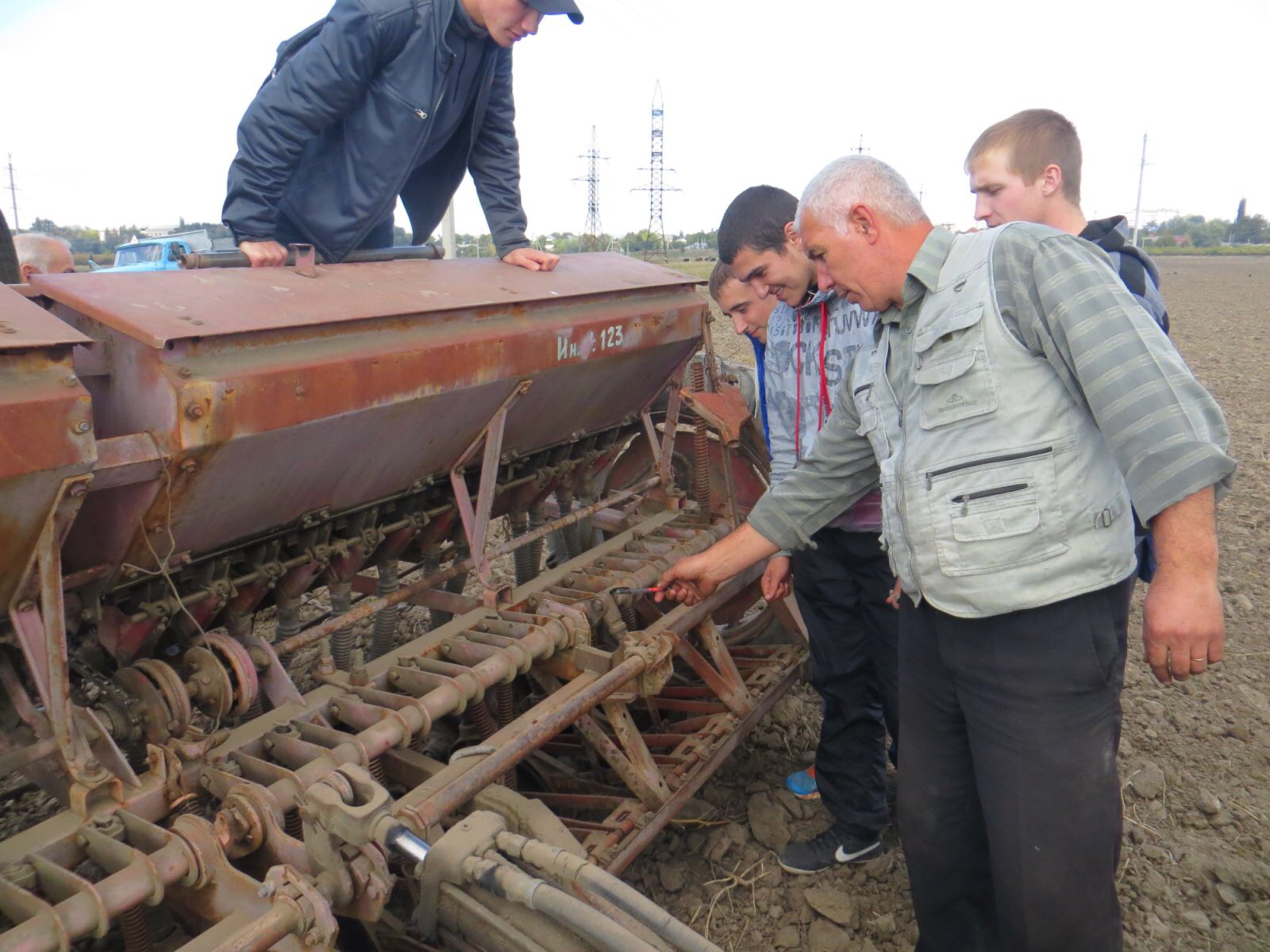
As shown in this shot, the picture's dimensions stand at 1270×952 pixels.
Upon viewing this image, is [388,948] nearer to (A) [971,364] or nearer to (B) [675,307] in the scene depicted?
(A) [971,364]

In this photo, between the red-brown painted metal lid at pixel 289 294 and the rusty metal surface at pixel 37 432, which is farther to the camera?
the red-brown painted metal lid at pixel 289 294

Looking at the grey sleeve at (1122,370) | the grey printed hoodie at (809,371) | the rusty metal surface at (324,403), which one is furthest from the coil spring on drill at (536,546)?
the grey sleeve at (1122,370)

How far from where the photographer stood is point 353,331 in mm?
2203

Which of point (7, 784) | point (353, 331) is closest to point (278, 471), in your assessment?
point (353, 331)

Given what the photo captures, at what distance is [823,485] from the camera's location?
2354mm

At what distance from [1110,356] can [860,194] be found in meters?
0.57

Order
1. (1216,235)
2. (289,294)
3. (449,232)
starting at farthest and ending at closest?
(1216,235), (449,232), (289,294)

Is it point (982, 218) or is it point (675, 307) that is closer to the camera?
point (982, 218)

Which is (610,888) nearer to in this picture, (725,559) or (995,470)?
(995,470)

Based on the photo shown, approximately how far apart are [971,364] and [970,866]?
1.22 meters

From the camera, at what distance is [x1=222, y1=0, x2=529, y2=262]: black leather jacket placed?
2482 millimetres

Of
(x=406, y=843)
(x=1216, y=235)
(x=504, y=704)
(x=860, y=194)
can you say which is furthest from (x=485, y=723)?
(x=1216, y=235)

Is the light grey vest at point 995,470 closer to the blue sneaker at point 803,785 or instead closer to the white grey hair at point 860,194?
the white grey hair at point 860,194

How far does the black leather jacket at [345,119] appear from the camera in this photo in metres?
2.48
